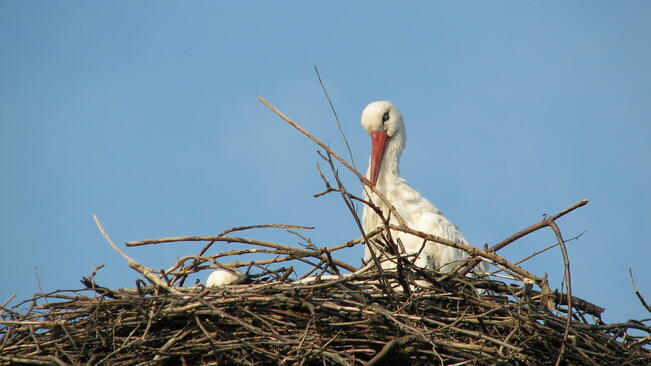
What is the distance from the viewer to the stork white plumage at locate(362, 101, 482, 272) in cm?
543

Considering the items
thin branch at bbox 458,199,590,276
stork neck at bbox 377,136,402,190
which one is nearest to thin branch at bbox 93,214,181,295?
thin branch at bbox 458,199,590,276

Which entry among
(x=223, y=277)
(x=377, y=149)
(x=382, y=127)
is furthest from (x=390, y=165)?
(x=223, y=277)

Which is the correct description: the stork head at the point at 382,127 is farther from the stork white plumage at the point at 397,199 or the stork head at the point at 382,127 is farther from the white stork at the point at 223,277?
the white stork at the point at 223,277

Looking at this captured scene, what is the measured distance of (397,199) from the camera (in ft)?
19.0

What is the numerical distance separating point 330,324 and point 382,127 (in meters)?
2.68

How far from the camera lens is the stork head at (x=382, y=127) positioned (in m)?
6.09

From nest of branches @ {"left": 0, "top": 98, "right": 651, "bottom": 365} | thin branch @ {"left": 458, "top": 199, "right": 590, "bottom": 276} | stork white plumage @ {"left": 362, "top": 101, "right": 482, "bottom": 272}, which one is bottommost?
nest of branches @ {"left": 0, "top": 98, "right": 651, "bottom": 365}

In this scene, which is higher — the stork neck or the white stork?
the stork neck

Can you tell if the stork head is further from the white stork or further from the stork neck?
the white stork

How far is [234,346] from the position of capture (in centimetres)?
360

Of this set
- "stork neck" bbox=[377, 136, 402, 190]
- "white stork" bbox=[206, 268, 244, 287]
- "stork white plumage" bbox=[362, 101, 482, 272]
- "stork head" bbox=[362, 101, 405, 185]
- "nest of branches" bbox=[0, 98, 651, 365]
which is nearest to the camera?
"nest of branches" bbox=[0, 98, 651, 365]

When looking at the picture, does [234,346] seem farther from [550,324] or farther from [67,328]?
[550,324]

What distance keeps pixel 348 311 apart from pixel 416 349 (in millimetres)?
342

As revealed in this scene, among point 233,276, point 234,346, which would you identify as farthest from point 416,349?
point 233,276
